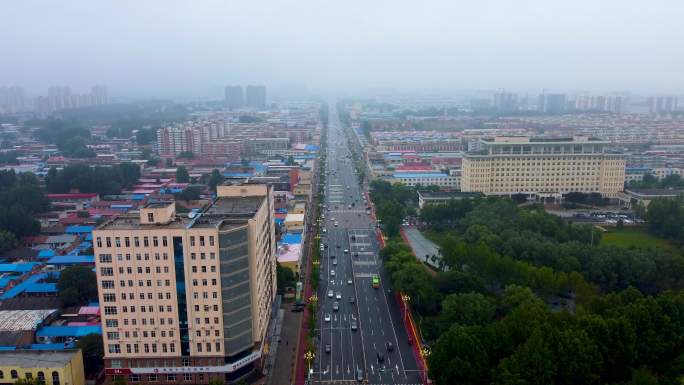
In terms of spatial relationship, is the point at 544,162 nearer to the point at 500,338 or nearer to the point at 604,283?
the point at 604,283

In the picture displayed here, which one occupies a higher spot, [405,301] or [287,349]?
[405,301]

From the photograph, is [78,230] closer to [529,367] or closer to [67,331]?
[67,331]

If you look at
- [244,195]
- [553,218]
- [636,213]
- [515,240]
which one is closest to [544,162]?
[636,213]

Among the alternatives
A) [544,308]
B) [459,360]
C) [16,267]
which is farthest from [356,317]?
[16,267]

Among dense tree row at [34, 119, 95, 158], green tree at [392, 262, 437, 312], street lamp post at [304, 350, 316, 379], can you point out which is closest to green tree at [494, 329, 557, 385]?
street lamp post at [304, 350, 316, 379]

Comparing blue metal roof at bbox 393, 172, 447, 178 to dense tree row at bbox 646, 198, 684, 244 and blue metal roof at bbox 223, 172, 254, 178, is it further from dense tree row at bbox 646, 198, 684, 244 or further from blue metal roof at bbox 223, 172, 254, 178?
dense tree row at bbox 646, 198, 684, 244

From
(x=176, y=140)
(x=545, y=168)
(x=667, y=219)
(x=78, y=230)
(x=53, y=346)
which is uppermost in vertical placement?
(x=176, y=140)
